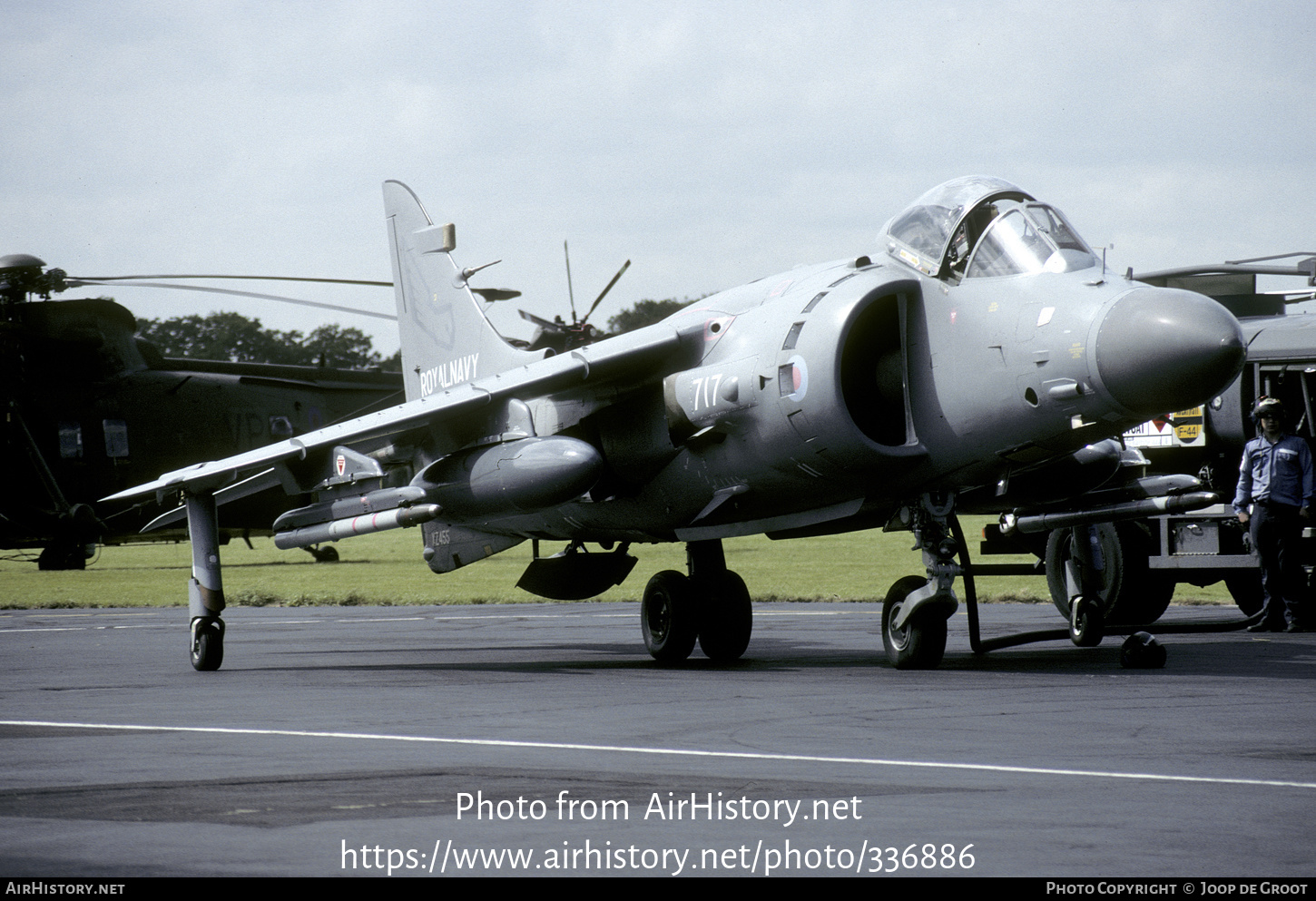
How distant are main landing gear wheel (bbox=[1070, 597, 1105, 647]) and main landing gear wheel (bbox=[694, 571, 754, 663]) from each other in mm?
2904

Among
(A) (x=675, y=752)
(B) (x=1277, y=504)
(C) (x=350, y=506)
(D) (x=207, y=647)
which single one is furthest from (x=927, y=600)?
(D) (x=207, y=647)

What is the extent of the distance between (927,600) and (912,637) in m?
0.42

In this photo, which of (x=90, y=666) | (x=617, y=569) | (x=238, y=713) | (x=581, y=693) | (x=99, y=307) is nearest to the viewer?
(x=238, y=713)

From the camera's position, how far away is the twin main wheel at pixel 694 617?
13273 millimetres

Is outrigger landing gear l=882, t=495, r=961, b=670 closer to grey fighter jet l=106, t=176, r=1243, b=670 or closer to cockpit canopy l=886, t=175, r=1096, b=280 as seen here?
grey fighter jet l=106, t=176, r=1243, b=670

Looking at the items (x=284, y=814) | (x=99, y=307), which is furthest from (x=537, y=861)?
(x=99, y=307)

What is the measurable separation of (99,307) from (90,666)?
17.8m

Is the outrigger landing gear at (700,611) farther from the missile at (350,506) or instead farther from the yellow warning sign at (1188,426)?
the yellow warning sign at (1188,426)

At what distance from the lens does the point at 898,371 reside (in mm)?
11336

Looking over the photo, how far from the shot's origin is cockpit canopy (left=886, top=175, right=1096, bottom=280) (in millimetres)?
10555

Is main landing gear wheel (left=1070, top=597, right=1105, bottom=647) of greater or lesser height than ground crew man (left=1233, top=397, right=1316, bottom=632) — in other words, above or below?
below

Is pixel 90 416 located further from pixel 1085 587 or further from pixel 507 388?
pixel 1085 587

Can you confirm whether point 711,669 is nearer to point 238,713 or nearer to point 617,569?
point 617,569

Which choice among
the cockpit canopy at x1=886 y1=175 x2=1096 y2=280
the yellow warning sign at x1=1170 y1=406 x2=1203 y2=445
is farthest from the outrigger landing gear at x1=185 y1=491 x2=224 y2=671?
the yellow warning sign at x1=1170 y1=406 x2=1203 y2=445
